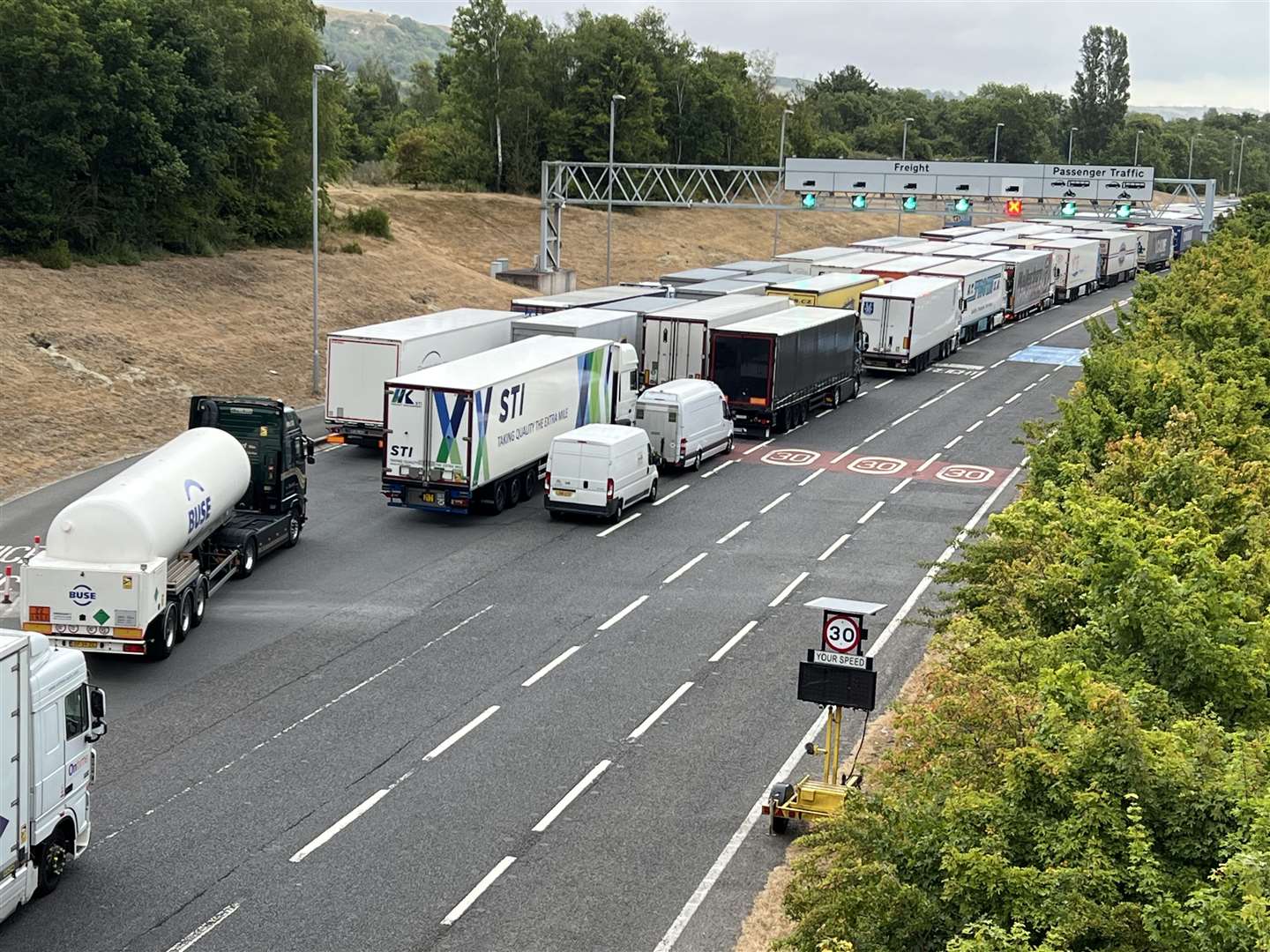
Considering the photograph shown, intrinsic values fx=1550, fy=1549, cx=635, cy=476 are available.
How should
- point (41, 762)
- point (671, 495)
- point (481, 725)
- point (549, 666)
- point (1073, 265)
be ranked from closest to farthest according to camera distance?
point (41, 762), point (481, 725), point (549, 666), point (671, 495), point (1073, 265)

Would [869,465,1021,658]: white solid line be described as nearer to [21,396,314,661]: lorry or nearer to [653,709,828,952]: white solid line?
[653,709,828,952]: white solid line

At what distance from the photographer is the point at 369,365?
4059 centimetres

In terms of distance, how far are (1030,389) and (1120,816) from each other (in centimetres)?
4714

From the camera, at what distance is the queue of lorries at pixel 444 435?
1742 cm

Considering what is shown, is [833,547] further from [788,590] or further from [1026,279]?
[1026,279]

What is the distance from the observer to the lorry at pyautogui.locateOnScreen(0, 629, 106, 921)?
15844 millimetres

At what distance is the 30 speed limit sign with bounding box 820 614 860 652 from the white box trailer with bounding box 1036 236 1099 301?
69.9 meters

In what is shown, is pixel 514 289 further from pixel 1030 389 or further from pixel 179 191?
pixel 1030 389

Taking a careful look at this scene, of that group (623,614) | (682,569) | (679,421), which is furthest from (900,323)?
(623,614)

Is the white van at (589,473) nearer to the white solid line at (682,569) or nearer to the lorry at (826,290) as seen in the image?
the white solid line at (682,569)

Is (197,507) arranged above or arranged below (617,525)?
above

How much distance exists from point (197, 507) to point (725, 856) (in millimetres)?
12384

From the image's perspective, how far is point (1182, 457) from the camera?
19.6 m

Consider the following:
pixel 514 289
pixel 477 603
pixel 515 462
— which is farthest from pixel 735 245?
pixel 477 603
